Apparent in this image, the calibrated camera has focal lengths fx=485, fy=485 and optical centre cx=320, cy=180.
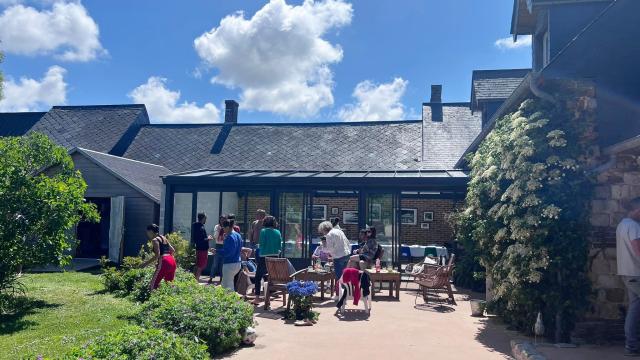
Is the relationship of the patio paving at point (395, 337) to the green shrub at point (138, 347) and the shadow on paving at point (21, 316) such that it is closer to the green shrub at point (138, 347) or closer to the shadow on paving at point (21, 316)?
the green shrub at point (138, 347)

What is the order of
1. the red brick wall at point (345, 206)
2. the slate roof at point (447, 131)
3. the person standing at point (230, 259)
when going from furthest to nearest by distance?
the slate roof at point (447, 131)
the red brick wall at point (345, 206)
the person standing at point (230, 259)

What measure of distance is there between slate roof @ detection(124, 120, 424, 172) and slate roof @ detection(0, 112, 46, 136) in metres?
5.81

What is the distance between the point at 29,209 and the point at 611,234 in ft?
27.6

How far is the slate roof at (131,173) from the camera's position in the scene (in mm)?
14562

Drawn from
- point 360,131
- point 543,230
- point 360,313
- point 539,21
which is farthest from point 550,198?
point 360,131

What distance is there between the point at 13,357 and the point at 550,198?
648 centimetres

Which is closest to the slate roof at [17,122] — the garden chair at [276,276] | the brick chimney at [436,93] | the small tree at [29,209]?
the small tree at [29,209]

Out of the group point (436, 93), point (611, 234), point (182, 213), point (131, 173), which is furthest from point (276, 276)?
point (436, 93)

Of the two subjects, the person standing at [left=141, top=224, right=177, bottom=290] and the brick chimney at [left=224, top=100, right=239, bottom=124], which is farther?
the brick chimney at [left=224, top=100, right=239, bottom=124]

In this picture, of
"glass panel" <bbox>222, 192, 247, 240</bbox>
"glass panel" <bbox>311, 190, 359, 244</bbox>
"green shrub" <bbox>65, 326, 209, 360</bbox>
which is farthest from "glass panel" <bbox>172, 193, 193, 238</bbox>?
"green shrub" <bbox>65, 326, 209, 360</bbox>

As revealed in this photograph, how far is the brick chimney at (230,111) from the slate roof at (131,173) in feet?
23.2

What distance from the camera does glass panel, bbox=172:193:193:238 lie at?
43.5 feet

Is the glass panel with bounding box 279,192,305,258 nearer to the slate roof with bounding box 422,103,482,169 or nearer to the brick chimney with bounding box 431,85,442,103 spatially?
the slate roof with bounding box 422,103,482,169

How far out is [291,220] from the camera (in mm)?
13156
